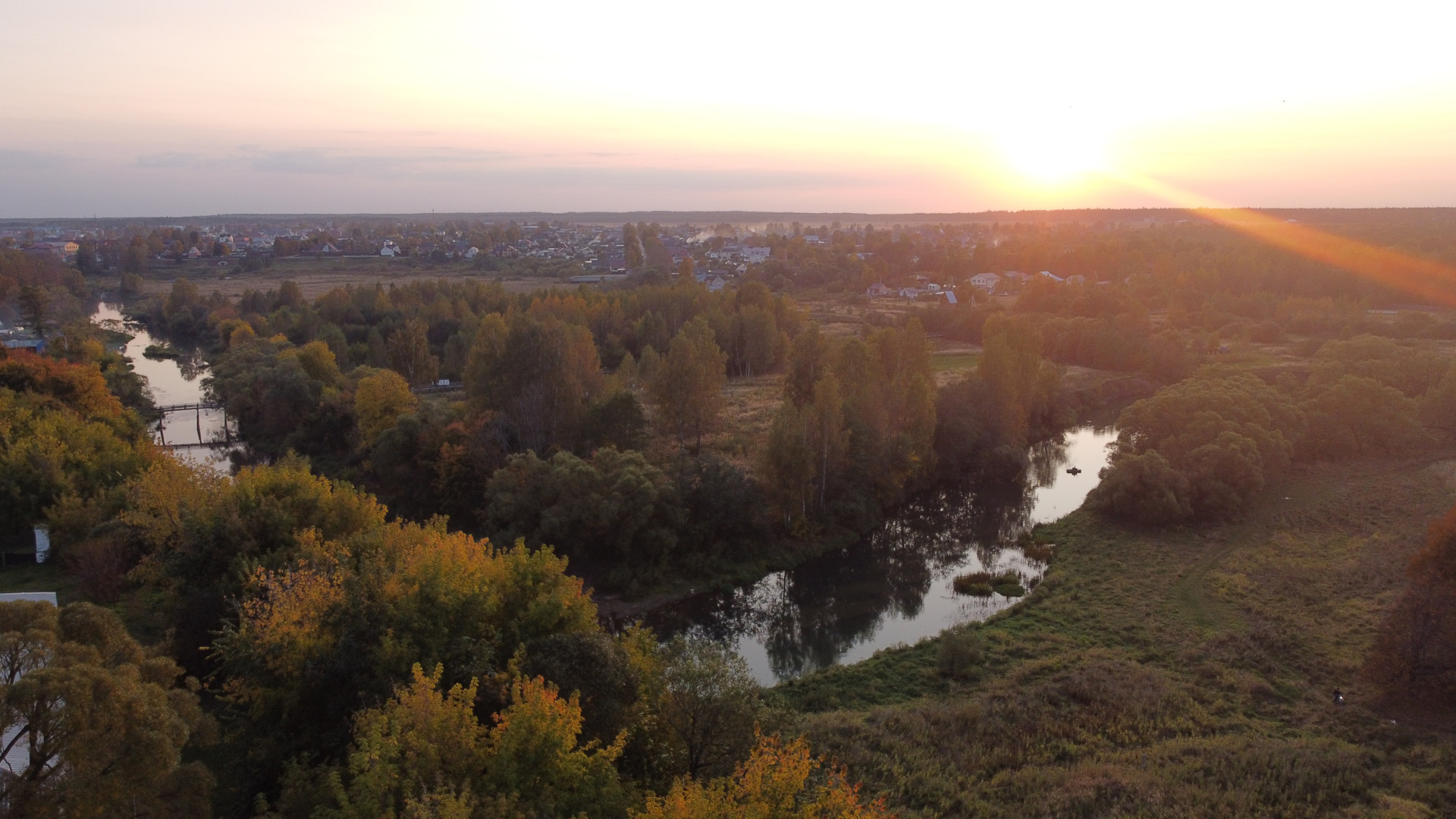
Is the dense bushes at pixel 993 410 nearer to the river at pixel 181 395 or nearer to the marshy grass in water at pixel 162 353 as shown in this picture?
the river at pixel 181 395

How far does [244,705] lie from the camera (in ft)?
39.8

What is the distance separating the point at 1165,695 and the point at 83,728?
1580 centimetres

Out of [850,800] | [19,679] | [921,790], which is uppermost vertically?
[19,679]

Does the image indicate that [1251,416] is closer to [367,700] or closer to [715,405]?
[715,405]

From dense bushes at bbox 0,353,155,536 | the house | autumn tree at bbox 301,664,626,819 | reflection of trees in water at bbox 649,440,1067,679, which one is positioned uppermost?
the house

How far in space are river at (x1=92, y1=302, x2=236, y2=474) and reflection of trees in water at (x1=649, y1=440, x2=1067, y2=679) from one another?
14.0 meters

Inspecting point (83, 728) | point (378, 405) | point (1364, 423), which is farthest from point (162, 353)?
point (1364, 423)

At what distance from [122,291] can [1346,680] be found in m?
93.9

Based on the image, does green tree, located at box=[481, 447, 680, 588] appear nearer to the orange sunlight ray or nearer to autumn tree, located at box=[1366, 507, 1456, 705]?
autumn tree, located at box=[1366, 507, 1456, 705]

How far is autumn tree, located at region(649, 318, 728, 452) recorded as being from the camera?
27938mm

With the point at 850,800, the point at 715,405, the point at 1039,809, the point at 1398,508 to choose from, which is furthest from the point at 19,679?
the point at 1398,508

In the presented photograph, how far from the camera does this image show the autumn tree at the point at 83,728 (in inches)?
300

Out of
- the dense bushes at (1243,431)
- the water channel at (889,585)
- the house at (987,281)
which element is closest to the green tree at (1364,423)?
the dense bushes at (1243,431)

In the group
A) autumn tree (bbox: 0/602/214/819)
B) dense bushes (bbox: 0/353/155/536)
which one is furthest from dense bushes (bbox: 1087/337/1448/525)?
dense bushes (bbox: 0/353/155/536)
